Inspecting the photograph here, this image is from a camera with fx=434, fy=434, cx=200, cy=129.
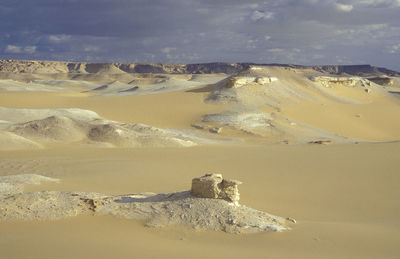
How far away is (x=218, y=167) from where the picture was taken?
13.0 m

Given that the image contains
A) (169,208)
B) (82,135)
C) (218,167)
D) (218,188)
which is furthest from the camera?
(82,135)

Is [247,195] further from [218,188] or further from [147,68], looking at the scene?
[147,68]

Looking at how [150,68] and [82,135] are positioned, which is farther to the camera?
[150,68]

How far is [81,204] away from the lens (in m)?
6.88

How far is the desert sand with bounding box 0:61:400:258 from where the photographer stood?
225 inches

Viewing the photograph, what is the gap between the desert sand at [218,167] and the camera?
18.7 feet

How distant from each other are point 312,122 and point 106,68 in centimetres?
10318

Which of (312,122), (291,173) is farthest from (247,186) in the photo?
(312,122)

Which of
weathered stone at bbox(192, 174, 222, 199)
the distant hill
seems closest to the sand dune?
weathered stone at bbox(192, 174, 222, 199)

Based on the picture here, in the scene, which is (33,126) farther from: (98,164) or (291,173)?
(291,173)

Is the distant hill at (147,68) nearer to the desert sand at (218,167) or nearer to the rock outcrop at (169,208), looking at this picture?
the desert sand at (218,167)

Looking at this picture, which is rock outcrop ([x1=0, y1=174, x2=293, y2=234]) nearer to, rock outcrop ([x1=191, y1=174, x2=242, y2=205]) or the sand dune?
rock outcrop ([x1=191, y1=174, x2=242, y2=205])

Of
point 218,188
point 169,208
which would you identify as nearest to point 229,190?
point 218,188

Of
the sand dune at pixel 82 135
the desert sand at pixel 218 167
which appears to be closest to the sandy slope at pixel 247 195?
the desert sand at pixel 218 167
